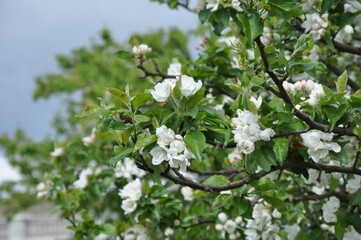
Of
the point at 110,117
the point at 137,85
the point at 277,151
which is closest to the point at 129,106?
the point at 110,117

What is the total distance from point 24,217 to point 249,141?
30.5 feet

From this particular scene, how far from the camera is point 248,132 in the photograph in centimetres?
158

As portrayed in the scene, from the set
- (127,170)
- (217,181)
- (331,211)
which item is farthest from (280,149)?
(127,170)

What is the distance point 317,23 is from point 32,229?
29.9 feet

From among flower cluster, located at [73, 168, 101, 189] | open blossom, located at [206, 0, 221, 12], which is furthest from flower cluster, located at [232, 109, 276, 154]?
flower cluster, located at [73, 168, 101, 189]

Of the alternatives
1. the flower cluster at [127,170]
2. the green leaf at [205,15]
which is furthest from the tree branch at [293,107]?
the flower cluster at [127,170]

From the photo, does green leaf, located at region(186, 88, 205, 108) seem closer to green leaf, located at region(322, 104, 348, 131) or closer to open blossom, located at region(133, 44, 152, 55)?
green leaf, located at region(322, 104, 348, 131)

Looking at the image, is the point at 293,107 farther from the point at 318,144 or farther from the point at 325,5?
the point at 325,5

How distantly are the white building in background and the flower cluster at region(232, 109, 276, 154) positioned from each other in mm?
8893

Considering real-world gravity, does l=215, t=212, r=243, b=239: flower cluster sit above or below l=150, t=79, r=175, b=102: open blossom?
below

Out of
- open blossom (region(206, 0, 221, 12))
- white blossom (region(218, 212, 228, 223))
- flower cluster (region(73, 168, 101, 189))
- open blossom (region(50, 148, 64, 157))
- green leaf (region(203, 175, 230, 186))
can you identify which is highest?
open blossom (region(206, 0, 221, 12))

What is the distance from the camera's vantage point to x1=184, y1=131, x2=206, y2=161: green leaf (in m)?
1.46

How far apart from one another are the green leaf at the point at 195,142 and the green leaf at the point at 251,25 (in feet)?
1.24

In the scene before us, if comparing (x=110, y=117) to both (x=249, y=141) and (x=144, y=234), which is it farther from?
(x=144, y=234)
